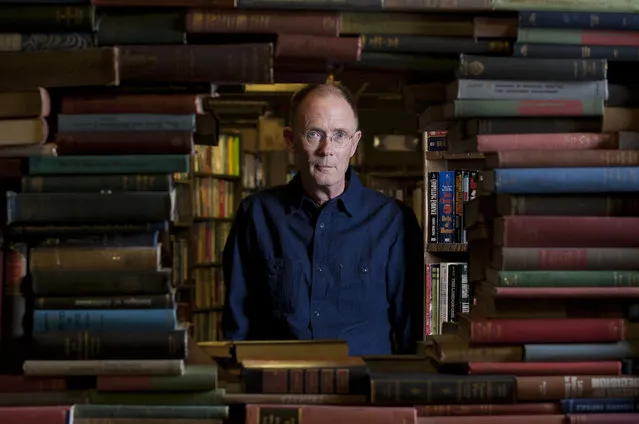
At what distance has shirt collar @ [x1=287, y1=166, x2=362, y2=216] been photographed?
6.64 feet

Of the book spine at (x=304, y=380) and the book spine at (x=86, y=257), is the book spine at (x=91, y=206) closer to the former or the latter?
the book spine at (x=86, y=257)

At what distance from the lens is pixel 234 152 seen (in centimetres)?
537

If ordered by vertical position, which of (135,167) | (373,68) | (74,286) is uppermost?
(373,68)

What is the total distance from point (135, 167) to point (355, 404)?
43cm

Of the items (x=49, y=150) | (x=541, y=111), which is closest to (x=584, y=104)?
(x=541, y=111)

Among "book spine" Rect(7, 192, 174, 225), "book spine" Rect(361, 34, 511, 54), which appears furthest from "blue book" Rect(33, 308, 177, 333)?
"book spine" Rect(361, 34, 511, 54)

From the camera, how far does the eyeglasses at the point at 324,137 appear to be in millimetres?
1876

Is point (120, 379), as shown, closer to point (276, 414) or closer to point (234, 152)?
point (276, 414)

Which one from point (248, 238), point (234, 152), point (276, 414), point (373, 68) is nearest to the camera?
point (276, 414)

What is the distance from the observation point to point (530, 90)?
1.12 metres

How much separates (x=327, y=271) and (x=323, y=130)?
1.09 ft

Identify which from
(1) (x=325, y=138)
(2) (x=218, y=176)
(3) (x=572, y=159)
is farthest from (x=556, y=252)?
(2) (x=218, y=176)

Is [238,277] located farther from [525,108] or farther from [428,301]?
[428,301]

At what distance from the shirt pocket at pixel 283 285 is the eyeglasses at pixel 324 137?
11.4 inches
